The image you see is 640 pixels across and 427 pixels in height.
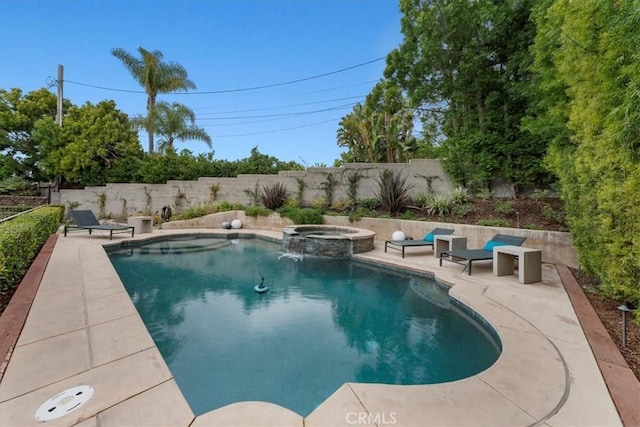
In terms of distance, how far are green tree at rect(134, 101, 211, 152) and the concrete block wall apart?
4.15 m

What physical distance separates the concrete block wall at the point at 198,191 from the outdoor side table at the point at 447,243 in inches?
202

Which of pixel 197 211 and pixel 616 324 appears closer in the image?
pixel 616 324

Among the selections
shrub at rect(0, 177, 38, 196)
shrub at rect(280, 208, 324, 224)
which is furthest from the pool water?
shrub at rect(0, 177, 38, 196)

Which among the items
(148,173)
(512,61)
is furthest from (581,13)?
(148,173)

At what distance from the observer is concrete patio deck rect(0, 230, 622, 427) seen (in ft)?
6.12

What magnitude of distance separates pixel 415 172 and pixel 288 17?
888cm

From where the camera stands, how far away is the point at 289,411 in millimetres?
1968

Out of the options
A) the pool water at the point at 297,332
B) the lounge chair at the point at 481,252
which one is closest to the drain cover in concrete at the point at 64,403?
the pool water at the point at 297,332

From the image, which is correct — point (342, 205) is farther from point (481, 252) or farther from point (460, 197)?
point (481, 252)

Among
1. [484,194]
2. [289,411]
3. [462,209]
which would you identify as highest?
[484,194]

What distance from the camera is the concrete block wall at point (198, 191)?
490 inches

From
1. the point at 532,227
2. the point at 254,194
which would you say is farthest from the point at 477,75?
the point at 254,194

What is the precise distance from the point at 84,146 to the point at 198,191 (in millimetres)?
5970

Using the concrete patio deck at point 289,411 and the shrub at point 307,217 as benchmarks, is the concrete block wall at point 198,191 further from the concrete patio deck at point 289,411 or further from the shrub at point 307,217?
the concrete patio deck at point 289,411
